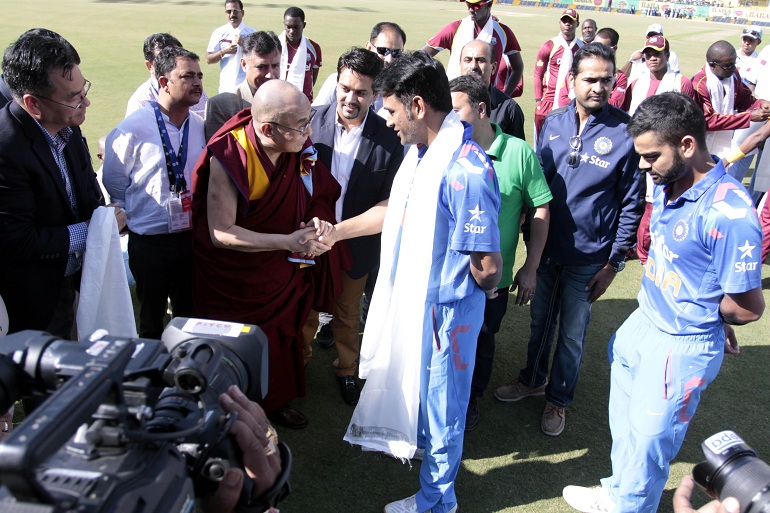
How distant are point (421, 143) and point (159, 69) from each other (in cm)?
175

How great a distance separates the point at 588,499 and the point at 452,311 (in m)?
1.27

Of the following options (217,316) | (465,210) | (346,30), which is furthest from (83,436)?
(346,30)

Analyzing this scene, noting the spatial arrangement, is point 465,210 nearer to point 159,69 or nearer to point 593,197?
point 593,197

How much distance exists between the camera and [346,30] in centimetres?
2334

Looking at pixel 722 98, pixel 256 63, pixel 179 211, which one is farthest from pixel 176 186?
pixel 722 98

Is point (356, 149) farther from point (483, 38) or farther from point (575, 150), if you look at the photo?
point (483, 38)

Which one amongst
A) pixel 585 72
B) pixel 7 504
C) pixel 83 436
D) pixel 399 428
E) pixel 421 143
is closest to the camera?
pixel 7 504

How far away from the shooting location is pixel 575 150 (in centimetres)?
346

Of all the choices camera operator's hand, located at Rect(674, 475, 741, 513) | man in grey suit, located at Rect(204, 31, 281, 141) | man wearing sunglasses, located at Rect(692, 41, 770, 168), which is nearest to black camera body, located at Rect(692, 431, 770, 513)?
camera operator's hand, located at Rect(674, 475, 741, 513)

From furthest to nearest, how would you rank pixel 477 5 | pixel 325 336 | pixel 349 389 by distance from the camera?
1. pixel 477 5
2. pixel 325 336
3. pixel 349 389

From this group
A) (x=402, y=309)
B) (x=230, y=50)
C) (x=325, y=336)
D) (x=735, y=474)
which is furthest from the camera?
(x=230, y=50)

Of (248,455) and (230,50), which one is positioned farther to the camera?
(230,50)

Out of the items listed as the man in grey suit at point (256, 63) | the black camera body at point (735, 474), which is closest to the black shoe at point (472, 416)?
the black camera body at point (735, 474)

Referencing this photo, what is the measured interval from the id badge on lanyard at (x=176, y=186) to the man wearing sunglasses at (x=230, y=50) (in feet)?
12.2
